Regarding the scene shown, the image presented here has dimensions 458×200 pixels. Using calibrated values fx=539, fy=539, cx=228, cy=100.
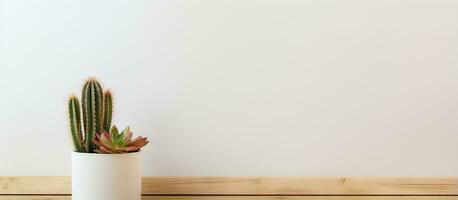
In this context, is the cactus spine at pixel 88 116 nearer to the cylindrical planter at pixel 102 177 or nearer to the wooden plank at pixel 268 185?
the cylindrical planter at pixel 102 177

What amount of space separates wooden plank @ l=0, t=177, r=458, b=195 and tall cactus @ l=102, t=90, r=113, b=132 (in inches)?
6.9

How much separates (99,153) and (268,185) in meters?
0.37

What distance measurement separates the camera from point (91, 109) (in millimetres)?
1055

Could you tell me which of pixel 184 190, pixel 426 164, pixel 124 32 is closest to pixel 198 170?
pixel 184 190

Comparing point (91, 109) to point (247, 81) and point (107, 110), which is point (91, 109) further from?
point (247, 81)

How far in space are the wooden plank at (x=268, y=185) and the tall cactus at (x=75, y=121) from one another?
164 mm

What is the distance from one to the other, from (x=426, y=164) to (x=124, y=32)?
2.40 ft

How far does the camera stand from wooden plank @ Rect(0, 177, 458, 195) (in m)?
1.16

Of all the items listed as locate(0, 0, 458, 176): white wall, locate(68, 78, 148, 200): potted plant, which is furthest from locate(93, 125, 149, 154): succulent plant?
locate(0, 0, 458, 176): white wall

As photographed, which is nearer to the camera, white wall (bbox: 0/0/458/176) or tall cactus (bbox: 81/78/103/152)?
tall cactus (bbox: 81/78/103/152)

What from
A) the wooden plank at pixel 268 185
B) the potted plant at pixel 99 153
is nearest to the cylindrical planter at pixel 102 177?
the potted plant at pixel 99 153

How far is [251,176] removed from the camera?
119 cm

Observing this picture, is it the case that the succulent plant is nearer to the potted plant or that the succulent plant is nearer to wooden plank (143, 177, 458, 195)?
the potted plant

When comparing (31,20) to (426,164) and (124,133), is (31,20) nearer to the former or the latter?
(124,133)
